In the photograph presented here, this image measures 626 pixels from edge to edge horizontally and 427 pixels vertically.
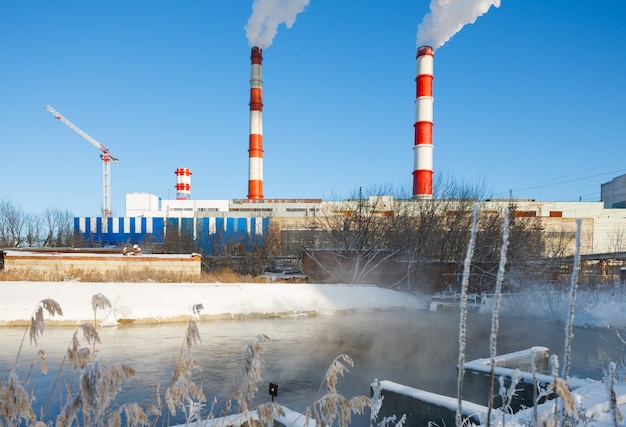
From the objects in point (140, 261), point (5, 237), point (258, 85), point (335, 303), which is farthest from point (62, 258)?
point (258, 85)

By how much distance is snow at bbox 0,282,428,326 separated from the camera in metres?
15.1

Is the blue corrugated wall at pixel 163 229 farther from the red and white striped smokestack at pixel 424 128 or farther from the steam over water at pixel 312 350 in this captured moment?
the steam over water at pixel 312 350

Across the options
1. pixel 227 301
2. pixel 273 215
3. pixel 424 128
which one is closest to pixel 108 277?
pixel 227 301

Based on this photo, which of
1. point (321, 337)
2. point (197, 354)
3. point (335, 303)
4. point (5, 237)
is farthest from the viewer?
point (5, 237)

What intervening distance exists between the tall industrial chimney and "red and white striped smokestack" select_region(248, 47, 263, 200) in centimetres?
2376

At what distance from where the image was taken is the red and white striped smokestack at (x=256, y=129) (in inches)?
1932

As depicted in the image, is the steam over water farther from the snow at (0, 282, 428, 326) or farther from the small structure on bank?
the small structure on bank

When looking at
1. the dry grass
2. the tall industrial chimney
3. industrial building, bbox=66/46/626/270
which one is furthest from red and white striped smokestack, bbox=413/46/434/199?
the tall industrial chimney

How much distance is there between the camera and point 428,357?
11.1 m

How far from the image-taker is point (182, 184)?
2852 inches

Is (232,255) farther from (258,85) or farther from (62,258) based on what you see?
(258,85)

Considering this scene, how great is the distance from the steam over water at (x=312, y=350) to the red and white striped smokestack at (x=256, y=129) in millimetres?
34395

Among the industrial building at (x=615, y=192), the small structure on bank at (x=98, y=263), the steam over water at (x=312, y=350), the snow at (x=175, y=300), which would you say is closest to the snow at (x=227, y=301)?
the snow at (x=175, y=300)

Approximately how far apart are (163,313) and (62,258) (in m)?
7.22
